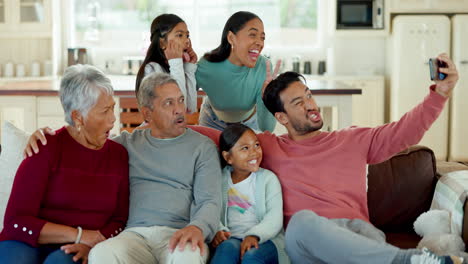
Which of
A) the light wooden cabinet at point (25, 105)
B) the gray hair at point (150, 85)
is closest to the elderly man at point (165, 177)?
the gray hair at point (150, 85)

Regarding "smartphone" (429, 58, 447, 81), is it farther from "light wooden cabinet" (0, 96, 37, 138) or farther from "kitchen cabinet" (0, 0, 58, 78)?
"kitchen cabinet" (0, 0, 58, 78)

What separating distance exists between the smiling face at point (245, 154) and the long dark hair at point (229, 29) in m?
0.64

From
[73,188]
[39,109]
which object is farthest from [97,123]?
[39,109]

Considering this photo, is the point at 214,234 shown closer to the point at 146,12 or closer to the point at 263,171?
the point at 263,171

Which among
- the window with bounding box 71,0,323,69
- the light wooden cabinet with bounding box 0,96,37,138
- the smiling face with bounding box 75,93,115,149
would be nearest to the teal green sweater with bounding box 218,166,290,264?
the smiling face with bounding box 75,93,115,149

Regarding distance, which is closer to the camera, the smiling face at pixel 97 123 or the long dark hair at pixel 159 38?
the smiling face at pixel 97 123

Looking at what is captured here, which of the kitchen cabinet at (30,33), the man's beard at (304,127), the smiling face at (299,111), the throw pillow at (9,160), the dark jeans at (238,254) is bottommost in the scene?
the dark jeans at (238,254)

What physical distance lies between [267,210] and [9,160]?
105 centimetres

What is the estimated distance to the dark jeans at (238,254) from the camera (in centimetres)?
229

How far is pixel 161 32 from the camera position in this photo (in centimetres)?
299

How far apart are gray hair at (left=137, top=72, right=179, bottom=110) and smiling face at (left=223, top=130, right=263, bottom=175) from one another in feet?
1.16

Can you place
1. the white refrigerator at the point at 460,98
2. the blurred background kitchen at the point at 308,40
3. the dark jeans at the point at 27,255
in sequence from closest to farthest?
the dark jeans at the point at 27,255 → the white refrigerator at the point at 460,98 → the blurred background kitchen at the point at 308,40

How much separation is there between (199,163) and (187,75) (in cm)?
66

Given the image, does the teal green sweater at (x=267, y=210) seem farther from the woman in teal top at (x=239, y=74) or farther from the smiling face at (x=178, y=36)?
the smiling face at (x=178, y=36)
